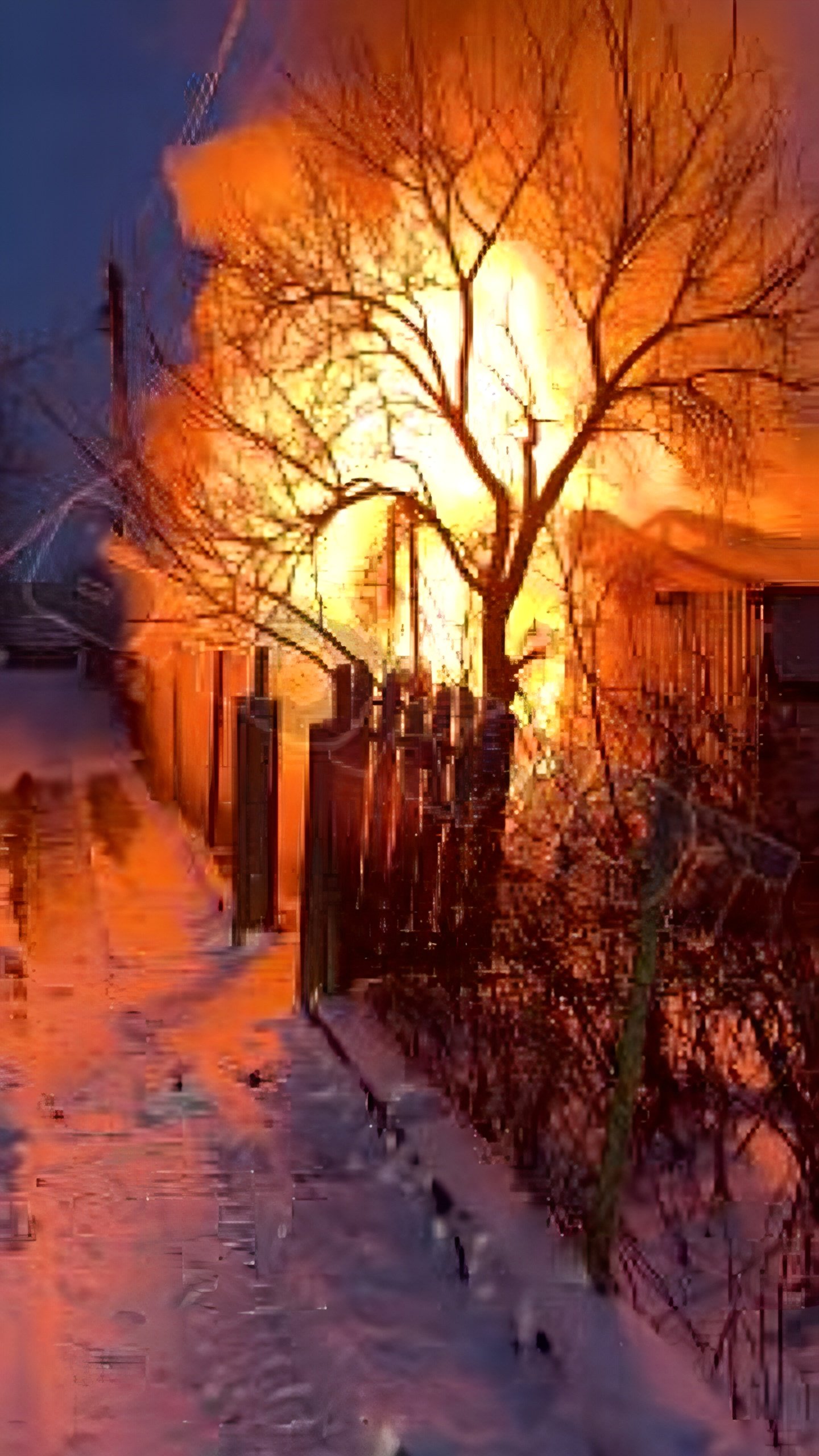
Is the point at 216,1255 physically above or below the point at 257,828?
below

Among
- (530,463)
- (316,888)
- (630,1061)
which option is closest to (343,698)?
(316,888)

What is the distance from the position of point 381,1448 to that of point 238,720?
24.5 ft

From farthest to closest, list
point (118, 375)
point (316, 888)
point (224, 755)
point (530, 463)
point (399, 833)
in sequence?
1. point (118, 375)
2. point (224, 755)
3. point (530, 463)
4. point (316, 888)
5. point (399, 833)

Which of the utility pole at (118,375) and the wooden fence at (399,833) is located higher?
the utility pole at (118,375)

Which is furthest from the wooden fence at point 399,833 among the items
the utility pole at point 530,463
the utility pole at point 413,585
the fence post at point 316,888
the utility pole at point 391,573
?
the utility pole at point 391,573

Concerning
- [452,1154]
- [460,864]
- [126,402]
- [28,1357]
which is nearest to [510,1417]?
[28,1357]

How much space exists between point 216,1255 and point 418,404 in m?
8.50

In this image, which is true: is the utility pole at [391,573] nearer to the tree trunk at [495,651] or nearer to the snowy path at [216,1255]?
the tree trunk at [495,651]

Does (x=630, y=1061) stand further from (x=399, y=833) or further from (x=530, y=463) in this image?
(x=530, y=463)

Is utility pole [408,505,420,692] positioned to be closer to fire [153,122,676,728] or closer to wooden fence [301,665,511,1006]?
fire [153,122,676,728]

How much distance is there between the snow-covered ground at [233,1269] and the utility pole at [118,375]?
7083 mm

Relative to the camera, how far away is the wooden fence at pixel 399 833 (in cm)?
769

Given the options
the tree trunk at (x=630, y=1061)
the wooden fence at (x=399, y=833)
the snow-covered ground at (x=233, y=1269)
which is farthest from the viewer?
the wooden fence at (x=399, y=833)

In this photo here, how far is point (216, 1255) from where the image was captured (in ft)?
17.4
